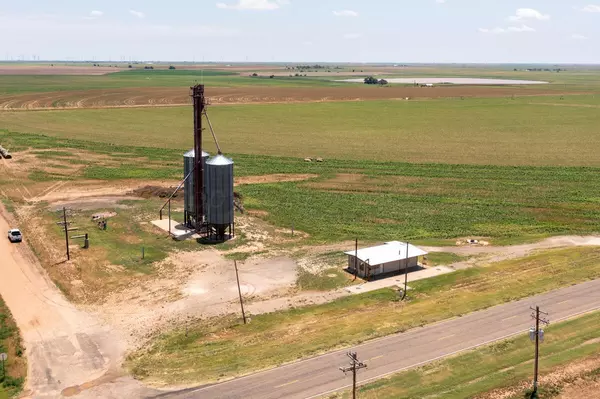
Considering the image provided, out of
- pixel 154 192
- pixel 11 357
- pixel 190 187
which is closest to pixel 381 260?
pixel 190 187

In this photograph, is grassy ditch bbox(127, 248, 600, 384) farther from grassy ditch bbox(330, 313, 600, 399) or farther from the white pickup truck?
the white pickup truck

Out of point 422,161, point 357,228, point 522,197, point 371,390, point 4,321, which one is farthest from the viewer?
point 422,161

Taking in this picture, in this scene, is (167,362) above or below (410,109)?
below

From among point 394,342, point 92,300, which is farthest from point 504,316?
point 92,300

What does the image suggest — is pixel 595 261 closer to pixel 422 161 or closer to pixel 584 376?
pixel 584 376

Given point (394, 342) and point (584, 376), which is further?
point (394, 342)

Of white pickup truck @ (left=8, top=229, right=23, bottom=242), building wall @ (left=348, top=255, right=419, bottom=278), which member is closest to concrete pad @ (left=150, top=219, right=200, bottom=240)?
white pickup truck @ (left=8, top=229, right=23, bottom=242)

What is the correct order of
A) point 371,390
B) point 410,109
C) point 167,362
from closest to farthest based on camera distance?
point 371,390
point 167,362
point 410,109
